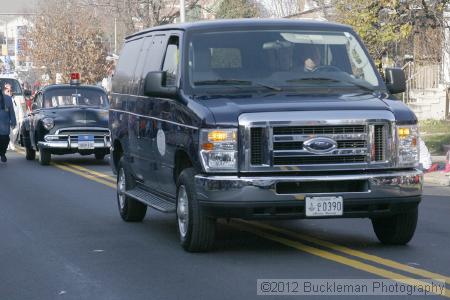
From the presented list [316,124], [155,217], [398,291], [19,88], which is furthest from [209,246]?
[19,88]

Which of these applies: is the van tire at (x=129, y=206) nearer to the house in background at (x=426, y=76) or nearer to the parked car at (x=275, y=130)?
the parked car at (x=275, y=130)

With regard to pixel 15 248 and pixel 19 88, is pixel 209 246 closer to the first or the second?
pixel 15 248

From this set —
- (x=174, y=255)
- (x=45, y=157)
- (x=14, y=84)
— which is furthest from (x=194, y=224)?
(x=14, y=84)

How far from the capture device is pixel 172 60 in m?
11.0

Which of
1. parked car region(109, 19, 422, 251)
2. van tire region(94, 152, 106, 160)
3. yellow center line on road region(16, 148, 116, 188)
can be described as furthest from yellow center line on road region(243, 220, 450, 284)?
van tire region(94, 152, 106, 160)

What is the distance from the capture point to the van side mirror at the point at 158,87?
10328 millimetres

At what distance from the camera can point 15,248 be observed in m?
10.7

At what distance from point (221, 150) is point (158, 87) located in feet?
4.13

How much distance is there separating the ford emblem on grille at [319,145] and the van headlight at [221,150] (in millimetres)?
647

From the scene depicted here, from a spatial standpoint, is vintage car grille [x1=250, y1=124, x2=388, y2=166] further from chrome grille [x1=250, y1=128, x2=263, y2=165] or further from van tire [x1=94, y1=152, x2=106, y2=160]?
van tire [x1=94, y1=152, x2=106, y2=160]

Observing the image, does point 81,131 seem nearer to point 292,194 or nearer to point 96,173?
point 96,173

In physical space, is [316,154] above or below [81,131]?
above

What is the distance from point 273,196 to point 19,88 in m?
27.3

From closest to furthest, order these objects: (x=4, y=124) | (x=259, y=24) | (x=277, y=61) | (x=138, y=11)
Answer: (x=277, y=61) < (x=259, y=24) < (x=4, y=124) < (x=138, y=11)
